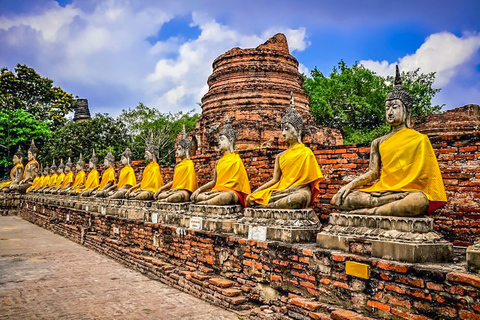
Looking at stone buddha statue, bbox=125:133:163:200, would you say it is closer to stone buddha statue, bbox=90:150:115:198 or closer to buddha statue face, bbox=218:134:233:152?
stone buddha statue, bbox=90:150:115:198

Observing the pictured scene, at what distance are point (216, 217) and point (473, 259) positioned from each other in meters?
3.64

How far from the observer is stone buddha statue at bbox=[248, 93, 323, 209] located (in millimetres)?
4820

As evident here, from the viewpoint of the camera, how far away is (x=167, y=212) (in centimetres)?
732

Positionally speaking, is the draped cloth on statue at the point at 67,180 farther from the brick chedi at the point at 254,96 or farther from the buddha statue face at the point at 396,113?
the buddha statue face at the point at 396,113

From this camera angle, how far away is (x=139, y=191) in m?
8.80

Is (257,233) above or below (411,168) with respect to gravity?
below

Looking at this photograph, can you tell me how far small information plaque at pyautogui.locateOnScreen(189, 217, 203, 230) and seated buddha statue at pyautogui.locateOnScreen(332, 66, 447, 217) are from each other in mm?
2599

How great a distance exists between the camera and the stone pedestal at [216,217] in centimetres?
576

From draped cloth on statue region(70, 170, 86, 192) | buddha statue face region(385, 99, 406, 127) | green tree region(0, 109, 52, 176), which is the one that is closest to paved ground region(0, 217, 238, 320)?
buddha statue face region(385, 99, 406, 127)

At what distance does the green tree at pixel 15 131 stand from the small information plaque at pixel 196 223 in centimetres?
2454

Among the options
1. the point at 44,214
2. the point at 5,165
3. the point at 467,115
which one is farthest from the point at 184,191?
the point at 5,165

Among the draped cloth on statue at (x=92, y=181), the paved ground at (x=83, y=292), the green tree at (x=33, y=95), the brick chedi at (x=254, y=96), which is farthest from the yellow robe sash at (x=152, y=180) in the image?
the green tree at (x=33, y=95)

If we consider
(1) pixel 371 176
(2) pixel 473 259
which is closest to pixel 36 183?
(1) pixel 371 176

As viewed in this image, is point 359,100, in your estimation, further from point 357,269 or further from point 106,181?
point 357,269
